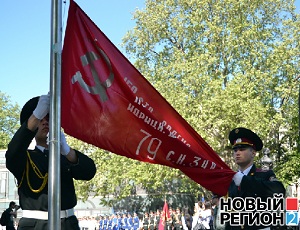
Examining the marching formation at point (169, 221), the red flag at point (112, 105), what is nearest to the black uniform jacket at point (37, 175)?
the red flag at point (112, 105)

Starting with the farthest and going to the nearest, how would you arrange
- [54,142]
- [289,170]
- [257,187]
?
1. [289,170]
2. [257,187]
3. [54,142]

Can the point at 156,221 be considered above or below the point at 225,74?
below

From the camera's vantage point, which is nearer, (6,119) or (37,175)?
(37,175)

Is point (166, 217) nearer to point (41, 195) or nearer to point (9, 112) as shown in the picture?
point (41, 195)

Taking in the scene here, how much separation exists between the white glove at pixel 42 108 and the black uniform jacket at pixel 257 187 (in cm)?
280

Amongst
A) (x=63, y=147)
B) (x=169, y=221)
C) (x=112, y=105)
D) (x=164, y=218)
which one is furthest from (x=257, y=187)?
(x=169, y=221)

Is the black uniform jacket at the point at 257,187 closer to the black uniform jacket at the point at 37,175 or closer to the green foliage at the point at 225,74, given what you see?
the black uniform jacket at the point at 37,175

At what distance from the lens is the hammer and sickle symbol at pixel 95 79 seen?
6770 millimetres

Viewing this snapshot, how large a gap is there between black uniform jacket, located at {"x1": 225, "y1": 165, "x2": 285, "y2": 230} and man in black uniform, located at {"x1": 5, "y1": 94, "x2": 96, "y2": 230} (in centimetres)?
218

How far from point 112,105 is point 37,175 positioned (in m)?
1.34

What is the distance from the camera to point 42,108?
17.8ft

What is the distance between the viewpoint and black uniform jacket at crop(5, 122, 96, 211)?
5.80 meters

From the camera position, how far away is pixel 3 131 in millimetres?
73000

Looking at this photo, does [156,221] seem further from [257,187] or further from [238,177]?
[238,177]
